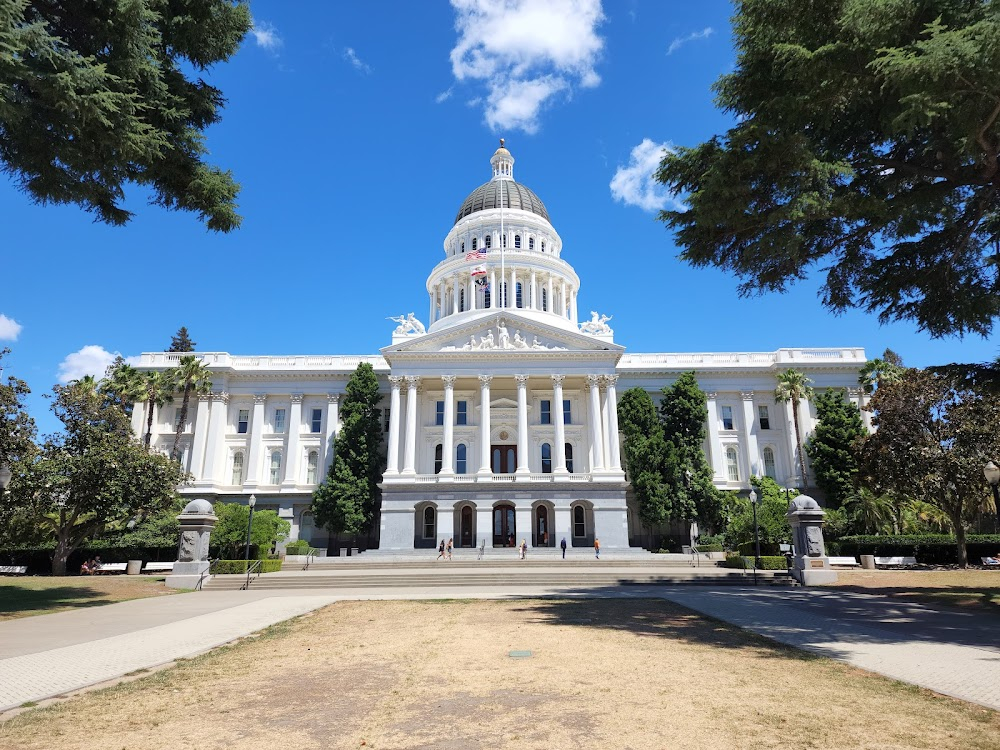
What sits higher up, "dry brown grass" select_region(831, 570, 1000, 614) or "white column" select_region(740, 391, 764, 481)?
"white column" select_region(740, 391, 764, 481)

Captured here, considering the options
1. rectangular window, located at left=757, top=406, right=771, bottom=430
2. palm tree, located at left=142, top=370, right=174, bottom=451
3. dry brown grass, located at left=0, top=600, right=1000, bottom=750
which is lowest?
dry brown grass, located at left=0, top=600, right=1000, bottom=750

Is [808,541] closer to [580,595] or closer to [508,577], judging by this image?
[580,595]

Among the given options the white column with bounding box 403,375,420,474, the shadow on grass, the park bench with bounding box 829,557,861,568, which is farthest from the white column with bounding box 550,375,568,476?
the shadow on grass

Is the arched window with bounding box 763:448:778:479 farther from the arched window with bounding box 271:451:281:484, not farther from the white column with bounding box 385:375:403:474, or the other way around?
the arched window with bounding box 271:451:281:484

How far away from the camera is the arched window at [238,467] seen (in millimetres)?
53688

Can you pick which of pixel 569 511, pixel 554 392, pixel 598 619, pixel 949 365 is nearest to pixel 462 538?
pixel 569 511

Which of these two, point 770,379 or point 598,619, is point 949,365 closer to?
point 598,619

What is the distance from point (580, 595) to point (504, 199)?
55.3 metres

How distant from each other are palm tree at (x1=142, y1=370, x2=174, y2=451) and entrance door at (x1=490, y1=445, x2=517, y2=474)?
85.6 ft

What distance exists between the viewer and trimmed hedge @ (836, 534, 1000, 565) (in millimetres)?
34531

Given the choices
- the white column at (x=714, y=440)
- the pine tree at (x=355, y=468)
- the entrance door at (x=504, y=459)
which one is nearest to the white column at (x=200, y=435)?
the pine tree at (x=355, y=468)

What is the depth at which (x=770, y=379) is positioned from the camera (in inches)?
2158

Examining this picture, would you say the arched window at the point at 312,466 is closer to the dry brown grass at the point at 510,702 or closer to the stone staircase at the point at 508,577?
the stone staircase at the point at 508,577

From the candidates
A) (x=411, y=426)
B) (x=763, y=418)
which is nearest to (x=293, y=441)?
(x=411, y=426)
